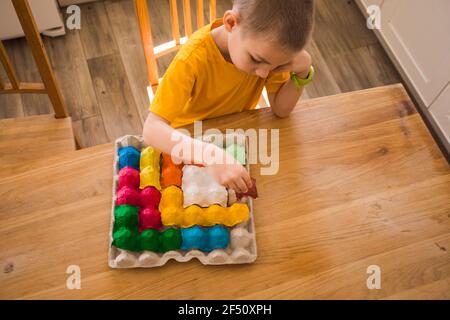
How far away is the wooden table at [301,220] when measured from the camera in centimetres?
72

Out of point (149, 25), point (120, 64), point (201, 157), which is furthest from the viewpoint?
point (120, 64)

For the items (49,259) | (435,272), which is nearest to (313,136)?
(435,272)

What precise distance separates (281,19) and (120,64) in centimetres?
143

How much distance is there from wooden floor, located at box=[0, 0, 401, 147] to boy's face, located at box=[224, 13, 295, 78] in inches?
42.3

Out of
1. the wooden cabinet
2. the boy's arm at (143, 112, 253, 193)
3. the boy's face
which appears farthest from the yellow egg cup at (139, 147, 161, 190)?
the wooden cabinet

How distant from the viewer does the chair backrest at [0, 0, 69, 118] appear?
949 mm

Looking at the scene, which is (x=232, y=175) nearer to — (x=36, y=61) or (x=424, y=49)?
(x=36, y=61)

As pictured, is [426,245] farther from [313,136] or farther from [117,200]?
[117,200]

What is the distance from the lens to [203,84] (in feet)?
3.01

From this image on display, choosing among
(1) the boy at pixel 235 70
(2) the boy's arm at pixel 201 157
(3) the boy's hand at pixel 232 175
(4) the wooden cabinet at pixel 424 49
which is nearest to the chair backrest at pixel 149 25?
(1) the boy at pixel 235 70

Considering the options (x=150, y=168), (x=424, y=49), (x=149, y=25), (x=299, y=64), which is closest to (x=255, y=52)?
(x=299, y=64)

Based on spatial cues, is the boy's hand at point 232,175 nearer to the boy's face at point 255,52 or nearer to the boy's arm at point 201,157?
the boy's arm at point 201,157

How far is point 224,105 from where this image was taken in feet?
3.31
